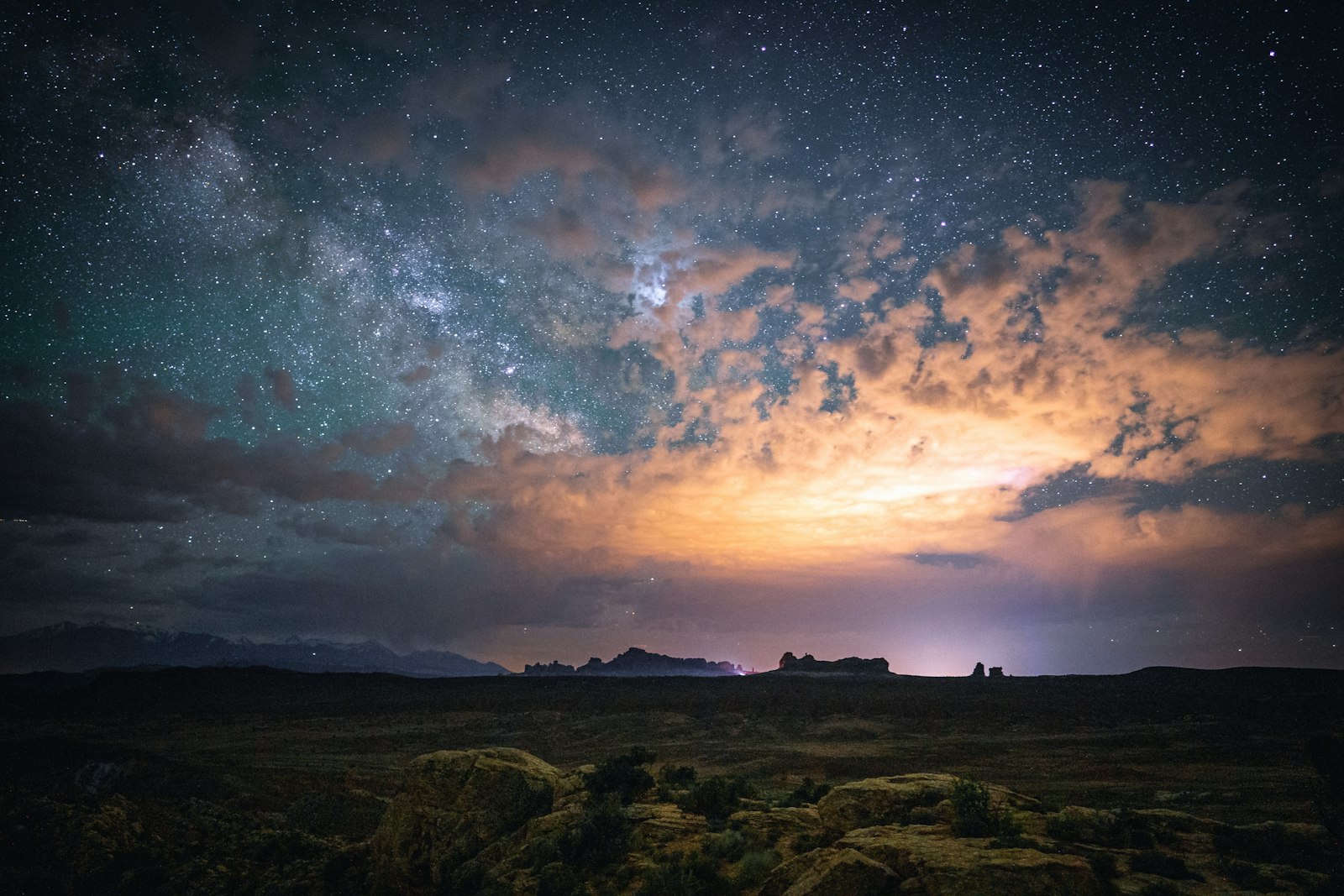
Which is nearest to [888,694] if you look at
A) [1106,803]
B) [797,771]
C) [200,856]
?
[797,771]

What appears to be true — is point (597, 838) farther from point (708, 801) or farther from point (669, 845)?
point (708, 801)

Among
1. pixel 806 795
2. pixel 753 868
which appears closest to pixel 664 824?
pixel 753 868

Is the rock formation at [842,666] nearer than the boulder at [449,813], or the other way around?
the boulder at [449,813]

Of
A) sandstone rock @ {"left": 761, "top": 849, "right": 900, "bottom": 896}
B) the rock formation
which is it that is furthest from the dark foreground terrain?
the rock formation

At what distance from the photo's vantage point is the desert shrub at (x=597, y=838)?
12906 millimetres

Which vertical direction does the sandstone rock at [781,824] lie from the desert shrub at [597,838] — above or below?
above

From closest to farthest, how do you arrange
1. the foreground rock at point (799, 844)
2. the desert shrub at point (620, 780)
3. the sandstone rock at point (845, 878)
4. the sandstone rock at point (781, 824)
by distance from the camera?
the sandstone rock at point (845, 878) < the foreground rock at point (799, 844) < the sandstone rock at point (781, 824) < the desert shrub at point (620, 780)

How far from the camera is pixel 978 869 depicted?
8688mm

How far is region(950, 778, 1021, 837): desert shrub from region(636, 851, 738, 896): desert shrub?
14.7ft

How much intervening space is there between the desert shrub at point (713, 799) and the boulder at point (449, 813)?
158 inches

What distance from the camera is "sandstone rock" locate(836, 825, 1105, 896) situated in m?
8.42

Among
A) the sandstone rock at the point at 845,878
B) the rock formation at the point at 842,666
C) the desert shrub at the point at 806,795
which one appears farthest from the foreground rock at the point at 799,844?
the rock formation at the point at 842,666

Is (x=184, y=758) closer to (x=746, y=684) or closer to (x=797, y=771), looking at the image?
(x=797, y=771)

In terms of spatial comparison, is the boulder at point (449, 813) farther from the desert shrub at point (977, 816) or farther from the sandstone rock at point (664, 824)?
the desert shrub at point (977, 816)
